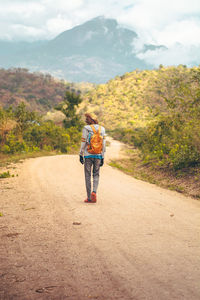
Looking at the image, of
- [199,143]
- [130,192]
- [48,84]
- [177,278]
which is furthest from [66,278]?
[48,84]

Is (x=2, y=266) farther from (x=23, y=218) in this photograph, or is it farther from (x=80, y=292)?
(x=23, y=218)

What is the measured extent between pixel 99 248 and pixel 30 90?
113m

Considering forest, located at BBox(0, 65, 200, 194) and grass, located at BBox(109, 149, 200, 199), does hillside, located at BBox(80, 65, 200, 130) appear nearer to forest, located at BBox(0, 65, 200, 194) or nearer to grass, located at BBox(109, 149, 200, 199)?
forest, located at BBox(0, 65, 200, 194)

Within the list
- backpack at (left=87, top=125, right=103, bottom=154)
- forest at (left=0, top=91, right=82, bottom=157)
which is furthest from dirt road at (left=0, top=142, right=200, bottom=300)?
forest at (left=0, top=91, right=82, bottom=157)


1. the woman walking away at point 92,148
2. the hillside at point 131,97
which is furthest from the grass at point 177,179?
the hillside at point 131,97

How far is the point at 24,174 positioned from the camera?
11.2 meters

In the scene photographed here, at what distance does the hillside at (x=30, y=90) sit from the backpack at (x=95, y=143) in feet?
280

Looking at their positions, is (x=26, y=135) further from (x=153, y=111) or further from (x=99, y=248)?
(x=153, y=111)

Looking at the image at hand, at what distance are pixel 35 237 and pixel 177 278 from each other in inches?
84.9

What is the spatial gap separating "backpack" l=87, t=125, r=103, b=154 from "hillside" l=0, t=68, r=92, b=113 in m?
85.2

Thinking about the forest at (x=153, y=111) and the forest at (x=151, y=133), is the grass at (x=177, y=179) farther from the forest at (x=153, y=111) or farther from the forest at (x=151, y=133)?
the forest at (x=153, y=111)

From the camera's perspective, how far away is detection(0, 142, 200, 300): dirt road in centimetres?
283

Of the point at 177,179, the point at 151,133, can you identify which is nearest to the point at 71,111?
the point at 151,133

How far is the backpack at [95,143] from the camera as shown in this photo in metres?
6.75
